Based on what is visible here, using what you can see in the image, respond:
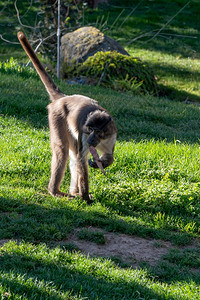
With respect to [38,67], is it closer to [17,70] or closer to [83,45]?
[17,70]

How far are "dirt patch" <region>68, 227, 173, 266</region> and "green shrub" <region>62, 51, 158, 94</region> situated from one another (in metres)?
6.71

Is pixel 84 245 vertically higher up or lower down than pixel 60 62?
higher up

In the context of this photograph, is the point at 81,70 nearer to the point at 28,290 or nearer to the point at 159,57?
the point at 159,57

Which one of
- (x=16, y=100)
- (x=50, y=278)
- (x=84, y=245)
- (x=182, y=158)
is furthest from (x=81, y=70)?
(x=50, y=278)

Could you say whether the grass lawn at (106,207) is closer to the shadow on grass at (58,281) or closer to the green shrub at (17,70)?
the shadow on grass at (58,281)

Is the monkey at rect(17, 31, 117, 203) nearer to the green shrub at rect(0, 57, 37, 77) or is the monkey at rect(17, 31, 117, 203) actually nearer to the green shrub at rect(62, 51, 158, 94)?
the green shrub at rect(0, 57, 37, 77)

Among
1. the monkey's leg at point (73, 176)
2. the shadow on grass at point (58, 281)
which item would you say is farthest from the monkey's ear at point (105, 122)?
the shadow on grass at point (58, 281)

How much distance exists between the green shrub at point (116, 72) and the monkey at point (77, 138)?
5.38 m

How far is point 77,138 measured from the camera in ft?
18.7

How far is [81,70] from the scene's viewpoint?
11.8 m

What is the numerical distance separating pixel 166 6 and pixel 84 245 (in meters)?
16.3

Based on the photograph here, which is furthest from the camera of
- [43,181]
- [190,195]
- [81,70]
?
[81,70]

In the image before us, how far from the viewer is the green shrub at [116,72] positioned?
37.4 ft

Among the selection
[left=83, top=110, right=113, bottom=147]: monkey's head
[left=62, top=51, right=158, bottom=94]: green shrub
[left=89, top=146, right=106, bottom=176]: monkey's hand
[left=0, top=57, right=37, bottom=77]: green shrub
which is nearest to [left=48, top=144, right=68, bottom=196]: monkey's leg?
[left=89, top=146, right=106, bottom=176]: monkey's hand
